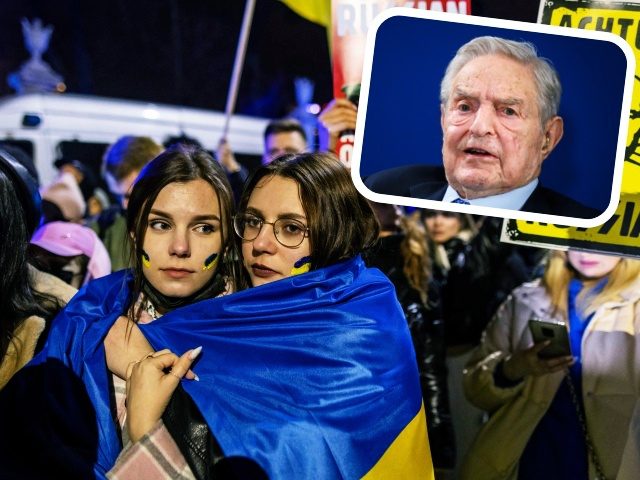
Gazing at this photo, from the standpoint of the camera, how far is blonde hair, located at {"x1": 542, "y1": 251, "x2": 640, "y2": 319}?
3.82 metres

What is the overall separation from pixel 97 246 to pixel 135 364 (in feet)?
5.92

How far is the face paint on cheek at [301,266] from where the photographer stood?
99.9 inches

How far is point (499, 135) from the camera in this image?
2520 mm

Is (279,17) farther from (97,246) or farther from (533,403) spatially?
(533,403)

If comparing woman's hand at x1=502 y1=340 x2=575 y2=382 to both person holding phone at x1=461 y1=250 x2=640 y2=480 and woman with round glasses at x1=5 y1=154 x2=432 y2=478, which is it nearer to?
person holding phone at x1=461 y1=250 x2=640 y2=480

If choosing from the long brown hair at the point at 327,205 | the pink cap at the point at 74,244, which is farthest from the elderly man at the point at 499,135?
the pink cap at the point at 74,244

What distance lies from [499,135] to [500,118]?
0.05 metres

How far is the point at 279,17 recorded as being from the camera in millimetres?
10250

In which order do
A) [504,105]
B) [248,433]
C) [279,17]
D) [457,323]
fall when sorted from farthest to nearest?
[279,17], [457,323], [504,105], [248,433]

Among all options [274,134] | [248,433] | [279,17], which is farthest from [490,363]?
[279,17]

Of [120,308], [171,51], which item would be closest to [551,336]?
[120,308]

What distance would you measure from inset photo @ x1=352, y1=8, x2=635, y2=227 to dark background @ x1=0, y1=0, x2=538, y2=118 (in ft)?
24.4

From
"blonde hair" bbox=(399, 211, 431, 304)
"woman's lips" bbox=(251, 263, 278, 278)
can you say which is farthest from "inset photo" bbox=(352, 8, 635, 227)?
"blonde hair" bbox=(399, 211, 431, 304)

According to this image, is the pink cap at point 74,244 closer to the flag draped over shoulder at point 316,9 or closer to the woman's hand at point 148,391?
the flag draped over shoulder at point 316,9
